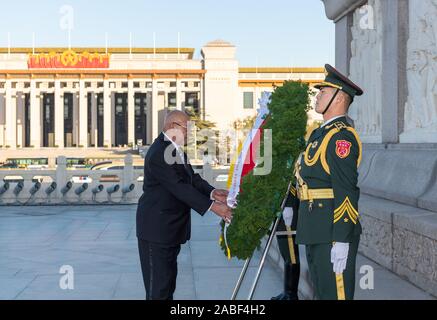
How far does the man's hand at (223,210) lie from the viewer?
13.0ft

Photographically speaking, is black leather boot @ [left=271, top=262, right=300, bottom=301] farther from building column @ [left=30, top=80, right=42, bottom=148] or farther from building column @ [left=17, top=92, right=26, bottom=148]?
building column @ [left=17, top=92, right=26, bottom=148]

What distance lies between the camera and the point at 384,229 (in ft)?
17.9

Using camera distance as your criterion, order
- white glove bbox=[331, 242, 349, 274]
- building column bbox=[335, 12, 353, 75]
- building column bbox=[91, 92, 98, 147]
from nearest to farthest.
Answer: white glove bbox=[331, 242, 349, 274]
building column bbox=[335, 12, 353, 75]
building column bbox=[91, 92, 98, 147]

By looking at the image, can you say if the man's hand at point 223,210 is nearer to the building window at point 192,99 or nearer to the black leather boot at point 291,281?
the black leather boot at point 291,281

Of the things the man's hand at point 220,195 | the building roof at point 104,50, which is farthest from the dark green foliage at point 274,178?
the building roof at point 104,50

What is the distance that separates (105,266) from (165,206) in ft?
11.0

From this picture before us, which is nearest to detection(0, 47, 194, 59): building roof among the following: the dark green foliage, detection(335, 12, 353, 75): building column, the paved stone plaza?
the paved stone plaza

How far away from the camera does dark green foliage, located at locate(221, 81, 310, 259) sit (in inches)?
146

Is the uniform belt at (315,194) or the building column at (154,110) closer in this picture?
the uniform belt at (315,194)

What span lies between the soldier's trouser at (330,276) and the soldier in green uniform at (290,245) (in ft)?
3.56

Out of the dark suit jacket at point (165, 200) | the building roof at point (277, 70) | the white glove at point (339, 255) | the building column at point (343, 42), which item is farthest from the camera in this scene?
the building roof at point (277, 70)

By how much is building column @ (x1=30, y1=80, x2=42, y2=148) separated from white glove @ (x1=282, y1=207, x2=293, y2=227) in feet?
273

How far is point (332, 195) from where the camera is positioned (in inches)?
132

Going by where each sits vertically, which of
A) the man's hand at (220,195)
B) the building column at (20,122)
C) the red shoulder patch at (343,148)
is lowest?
the man's hand at (220,195)
